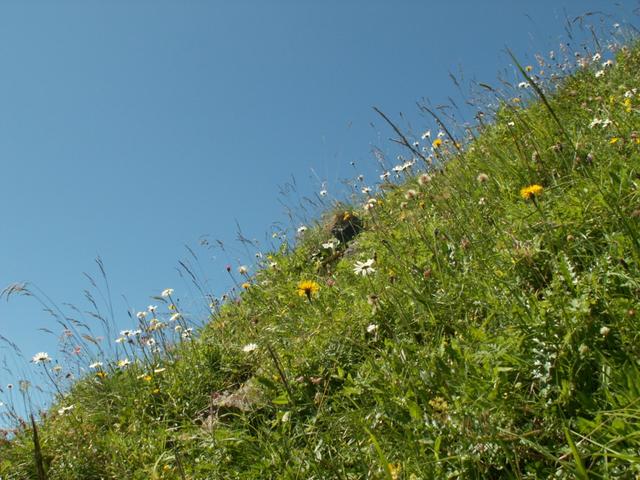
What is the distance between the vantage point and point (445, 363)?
2053mm

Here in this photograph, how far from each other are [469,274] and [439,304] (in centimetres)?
21

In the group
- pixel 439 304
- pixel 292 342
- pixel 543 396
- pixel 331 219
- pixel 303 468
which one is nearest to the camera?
pixel 543 396

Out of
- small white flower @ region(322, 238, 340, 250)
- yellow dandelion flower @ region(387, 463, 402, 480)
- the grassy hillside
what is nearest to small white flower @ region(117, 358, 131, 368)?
the grassy hillside

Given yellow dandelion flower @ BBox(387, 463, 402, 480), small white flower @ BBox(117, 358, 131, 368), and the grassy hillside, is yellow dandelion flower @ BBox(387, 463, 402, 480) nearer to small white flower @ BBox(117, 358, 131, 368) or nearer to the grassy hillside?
the grassy hillside

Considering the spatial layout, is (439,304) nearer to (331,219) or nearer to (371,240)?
(371,240)

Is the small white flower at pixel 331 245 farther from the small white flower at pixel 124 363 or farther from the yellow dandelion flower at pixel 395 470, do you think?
the yellow dandelion flower at pixel 395 470

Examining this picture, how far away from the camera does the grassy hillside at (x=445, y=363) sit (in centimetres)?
164

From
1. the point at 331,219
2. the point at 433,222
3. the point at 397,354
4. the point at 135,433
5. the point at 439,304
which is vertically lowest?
the point at 397,354

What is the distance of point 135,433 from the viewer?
3.46 m

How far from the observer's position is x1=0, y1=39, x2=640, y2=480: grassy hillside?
1644 mm

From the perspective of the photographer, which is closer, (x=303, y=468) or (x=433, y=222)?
(x=303, y=468)

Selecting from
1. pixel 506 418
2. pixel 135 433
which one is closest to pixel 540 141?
pixel 506 418

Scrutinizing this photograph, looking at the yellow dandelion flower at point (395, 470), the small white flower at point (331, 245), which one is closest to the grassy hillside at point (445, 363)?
the yellow dandelion flower at point (395, 470)

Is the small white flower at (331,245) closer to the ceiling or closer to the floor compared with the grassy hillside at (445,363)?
closer to the ceiling
